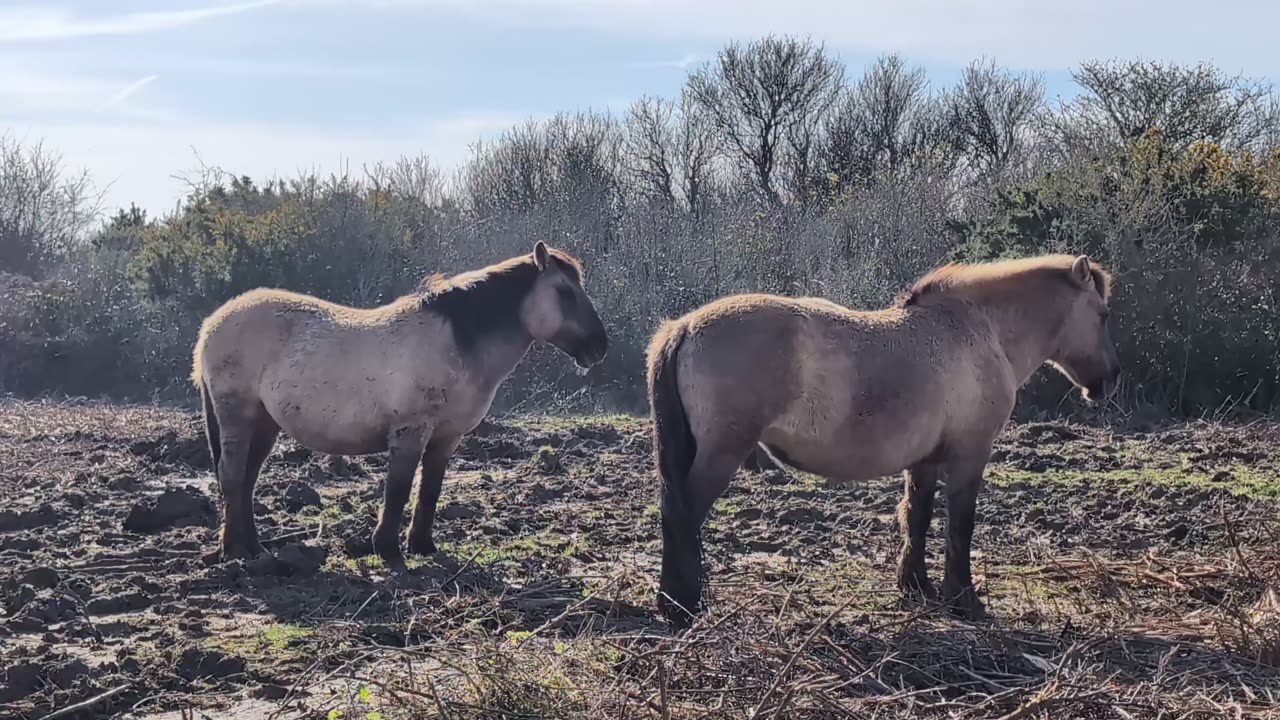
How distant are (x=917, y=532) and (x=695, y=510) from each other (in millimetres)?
1373

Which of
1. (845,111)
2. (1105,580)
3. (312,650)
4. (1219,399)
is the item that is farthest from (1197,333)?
(845,111)

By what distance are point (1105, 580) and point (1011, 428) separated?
7.37m

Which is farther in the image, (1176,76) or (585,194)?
(585,194)

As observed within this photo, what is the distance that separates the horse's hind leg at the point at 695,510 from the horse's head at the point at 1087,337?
2340mm

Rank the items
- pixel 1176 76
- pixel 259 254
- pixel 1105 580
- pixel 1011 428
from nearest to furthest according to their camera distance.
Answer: pixel 1105 580, pixel 1011 428, pixel 259 254, pixel 1176 76

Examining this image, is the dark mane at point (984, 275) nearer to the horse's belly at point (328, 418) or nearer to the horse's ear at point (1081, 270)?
the horse's ear at point (1081, 270)

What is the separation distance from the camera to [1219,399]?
14.7m

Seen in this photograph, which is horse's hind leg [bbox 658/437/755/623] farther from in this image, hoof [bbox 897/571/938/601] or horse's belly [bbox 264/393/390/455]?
horse's belly [bbox 264/393/390/455]

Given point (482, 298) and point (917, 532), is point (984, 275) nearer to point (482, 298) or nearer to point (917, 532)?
point (917, 532)

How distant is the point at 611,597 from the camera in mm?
6613

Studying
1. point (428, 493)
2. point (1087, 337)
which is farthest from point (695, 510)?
point (1087, 337)

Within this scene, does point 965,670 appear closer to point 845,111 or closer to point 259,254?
point 259,254

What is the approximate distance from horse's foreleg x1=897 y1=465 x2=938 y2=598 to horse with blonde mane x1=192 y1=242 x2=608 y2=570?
9.39 feet

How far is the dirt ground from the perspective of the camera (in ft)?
14.4
